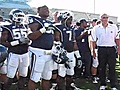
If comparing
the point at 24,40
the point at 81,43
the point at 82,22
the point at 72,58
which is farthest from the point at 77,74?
the point at 24,40

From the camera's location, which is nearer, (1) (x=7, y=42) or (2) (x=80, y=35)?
(1) (x=7, y=42)

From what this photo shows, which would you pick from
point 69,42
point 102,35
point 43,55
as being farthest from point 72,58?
point 43,55

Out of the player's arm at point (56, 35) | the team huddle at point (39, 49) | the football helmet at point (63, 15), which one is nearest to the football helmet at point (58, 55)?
the team huddle at point (39, 49)

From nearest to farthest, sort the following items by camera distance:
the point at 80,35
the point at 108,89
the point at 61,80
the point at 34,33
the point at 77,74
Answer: the point at 34,33, the point at 61,80, the point at 108,89, the point at 80,35, the point at 77,74

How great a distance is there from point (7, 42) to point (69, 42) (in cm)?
146

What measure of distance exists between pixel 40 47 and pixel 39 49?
41 mm

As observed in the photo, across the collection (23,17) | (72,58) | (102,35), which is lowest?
(72,58)

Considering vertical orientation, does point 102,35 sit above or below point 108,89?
above

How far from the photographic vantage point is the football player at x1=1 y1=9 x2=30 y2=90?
6.24 meters

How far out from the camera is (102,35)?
23.4 ft

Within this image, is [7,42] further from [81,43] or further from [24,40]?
[81,43]

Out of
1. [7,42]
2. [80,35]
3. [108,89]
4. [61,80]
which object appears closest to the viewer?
[7,42]

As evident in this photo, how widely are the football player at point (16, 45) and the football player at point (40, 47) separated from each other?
1.89 feet

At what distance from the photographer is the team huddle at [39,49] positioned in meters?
5.66
